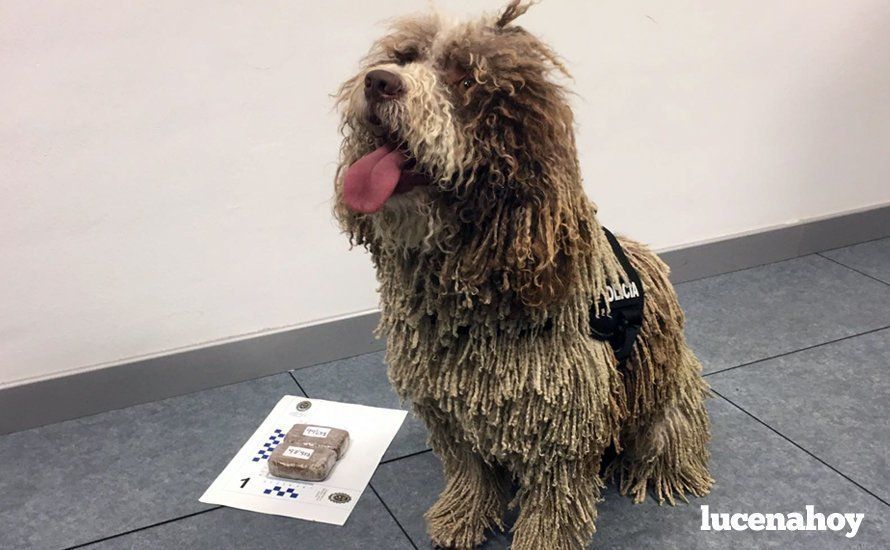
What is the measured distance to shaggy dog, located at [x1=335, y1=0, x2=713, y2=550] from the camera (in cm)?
85

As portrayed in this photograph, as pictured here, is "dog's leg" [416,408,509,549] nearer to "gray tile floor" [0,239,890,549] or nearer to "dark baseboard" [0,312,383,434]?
"gray tile floor" [0,239,890,549]

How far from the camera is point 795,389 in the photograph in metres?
1.65

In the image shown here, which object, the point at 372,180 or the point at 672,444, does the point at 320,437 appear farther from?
the point at 372,180

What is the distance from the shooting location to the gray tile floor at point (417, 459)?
1266mm

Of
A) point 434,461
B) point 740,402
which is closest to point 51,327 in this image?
point 434,461

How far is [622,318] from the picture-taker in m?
1.06

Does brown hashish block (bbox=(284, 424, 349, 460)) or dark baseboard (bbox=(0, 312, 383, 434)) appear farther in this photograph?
dark baseboard (bbox=(0, 312, 383, 434))

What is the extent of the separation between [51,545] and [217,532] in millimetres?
274

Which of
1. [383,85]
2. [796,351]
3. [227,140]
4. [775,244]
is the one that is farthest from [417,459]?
[775,244]

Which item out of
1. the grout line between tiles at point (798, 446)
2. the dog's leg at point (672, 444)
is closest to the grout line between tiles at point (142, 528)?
the dog's leg at point (672, 444)

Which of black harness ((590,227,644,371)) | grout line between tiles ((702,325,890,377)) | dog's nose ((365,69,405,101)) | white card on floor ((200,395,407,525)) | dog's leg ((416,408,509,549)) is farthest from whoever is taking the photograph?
grout line between tiles ((702,325,890,377))

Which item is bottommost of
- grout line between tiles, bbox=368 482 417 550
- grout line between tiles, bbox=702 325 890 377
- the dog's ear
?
grout line between tiles, bbox=702 325 890 377

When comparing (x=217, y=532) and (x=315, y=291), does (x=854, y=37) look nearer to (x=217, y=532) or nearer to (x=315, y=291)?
(x=315, y=291)

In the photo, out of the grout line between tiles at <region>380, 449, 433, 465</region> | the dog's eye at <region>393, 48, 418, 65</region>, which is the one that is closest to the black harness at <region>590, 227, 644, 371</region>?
the dog's eye at <region>393, 48, 418, 65</region>
